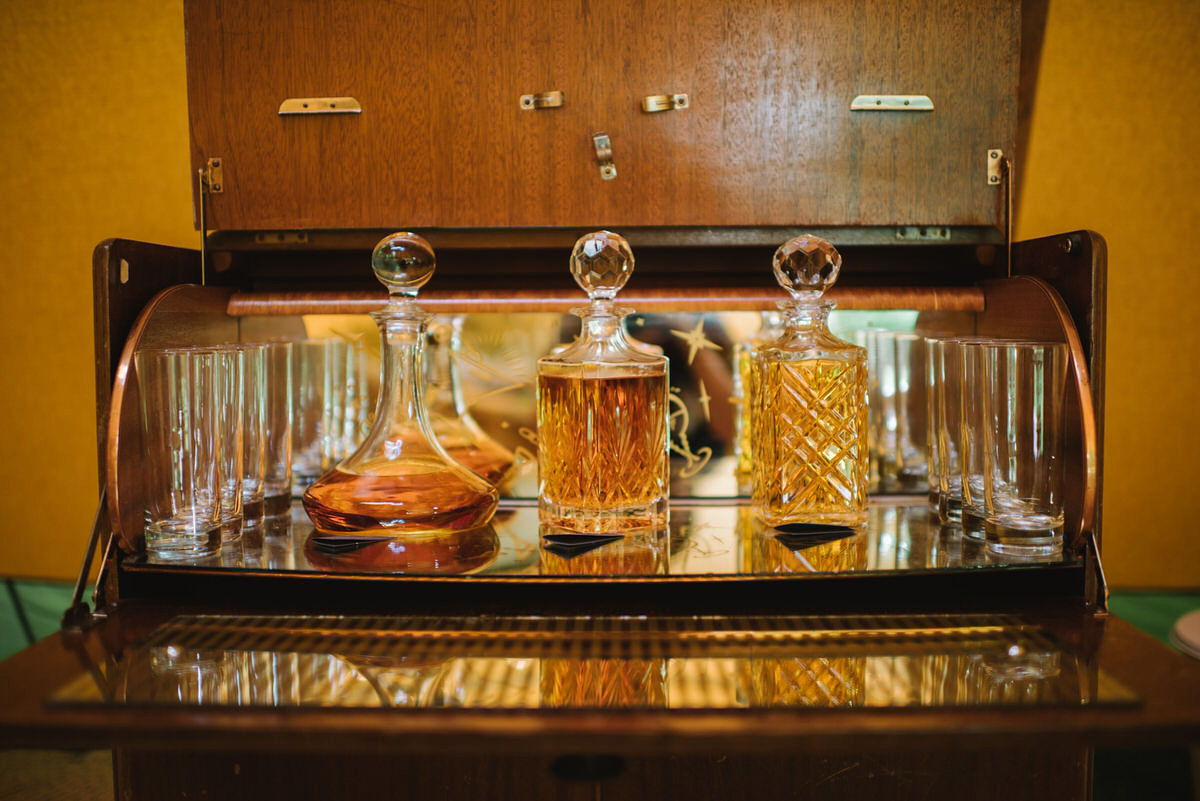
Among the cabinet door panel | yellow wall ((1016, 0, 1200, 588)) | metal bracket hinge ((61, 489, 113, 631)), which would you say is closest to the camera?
metal bracket hinge ((61, 489, 113, 631))

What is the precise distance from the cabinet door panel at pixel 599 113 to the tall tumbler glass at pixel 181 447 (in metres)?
0.23

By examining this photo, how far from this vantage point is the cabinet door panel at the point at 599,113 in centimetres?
92

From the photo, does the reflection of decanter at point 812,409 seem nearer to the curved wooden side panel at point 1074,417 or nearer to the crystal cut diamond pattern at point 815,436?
the crystal cut diamond pattern at point 815,436

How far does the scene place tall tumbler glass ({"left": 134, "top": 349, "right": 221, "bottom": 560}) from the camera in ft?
2.57

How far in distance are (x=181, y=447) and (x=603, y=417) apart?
39 cm

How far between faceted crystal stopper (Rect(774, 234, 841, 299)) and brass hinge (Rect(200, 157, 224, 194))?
606 millimetres

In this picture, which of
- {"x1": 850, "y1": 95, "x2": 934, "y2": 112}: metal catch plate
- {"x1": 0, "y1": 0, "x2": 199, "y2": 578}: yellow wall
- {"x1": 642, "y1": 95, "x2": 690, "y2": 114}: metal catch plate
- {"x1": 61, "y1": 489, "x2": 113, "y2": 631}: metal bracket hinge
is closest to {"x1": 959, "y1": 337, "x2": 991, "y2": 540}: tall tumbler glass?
{"x1": 850, "y1": 95, "x2": 934, "y2": 112}: metal catch plate

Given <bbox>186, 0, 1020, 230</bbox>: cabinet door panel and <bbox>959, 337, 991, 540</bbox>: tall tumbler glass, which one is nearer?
<bbox>959, 337, 991, 540</bbox>: tall tumbler glass

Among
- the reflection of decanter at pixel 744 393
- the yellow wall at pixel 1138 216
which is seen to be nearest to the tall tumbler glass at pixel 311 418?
the reflection of decanter at pixel 744 393

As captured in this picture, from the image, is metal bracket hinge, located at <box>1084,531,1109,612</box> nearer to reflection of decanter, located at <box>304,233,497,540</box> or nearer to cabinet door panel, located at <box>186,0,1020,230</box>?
cabinet door panel, located at <box>186,0,1020,230</box>

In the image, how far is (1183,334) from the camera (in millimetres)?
1459

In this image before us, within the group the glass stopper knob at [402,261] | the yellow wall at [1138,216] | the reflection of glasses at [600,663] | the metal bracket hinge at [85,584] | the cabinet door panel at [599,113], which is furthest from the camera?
the yellow wall at [1138,216]

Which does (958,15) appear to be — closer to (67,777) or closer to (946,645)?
(946,645)

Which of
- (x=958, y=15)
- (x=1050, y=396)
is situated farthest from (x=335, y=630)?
(x=958, y=15)
